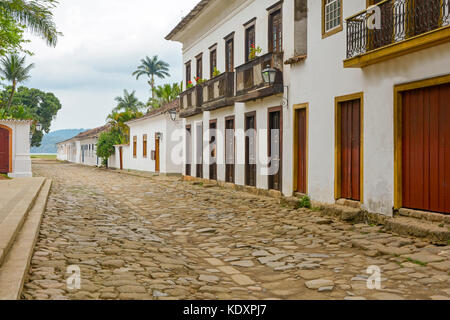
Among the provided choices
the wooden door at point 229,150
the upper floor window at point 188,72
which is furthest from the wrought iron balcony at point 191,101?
the wooden door at point 229,150

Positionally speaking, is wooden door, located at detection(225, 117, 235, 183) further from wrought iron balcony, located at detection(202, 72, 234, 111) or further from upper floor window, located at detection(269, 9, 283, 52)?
upper floor window, located at detection(269, 9, 283, 52)

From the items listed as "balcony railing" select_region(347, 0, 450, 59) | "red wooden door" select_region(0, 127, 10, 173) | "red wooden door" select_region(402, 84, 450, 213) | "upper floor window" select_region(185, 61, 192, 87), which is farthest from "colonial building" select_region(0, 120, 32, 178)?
"red wooden door" select_region(402, 84, 450, 213)

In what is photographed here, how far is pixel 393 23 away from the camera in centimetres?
840

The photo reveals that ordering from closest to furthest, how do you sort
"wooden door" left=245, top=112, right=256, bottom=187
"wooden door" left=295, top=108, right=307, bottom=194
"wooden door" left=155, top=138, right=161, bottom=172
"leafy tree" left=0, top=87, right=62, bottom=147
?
1. "wooden door" left=295, top=108, right=307, bottom=194
2. "wooden door" left=245, top=112, right=256, bottom=187
3. "wooden door" left=155, top=138, right=161, bottom=172
4. "leafy tree" left=0, top=87, right=62, bottom=147

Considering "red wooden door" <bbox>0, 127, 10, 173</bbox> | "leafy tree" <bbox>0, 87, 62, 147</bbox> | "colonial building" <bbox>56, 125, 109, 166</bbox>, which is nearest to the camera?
"red wooden door" <bbox>0, 127, 10, 173</bbox>

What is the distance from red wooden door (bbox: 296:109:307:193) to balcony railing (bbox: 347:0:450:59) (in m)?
2.85

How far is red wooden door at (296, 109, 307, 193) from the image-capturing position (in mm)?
12008

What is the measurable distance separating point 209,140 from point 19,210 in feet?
37.0

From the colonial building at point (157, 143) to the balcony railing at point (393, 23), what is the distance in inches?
610

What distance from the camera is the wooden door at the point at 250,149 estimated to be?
609 inches

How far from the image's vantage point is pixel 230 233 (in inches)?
325

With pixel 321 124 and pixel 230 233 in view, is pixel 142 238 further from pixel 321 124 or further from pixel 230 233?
pixel 321 124

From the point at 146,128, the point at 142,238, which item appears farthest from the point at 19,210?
the point at 146,128

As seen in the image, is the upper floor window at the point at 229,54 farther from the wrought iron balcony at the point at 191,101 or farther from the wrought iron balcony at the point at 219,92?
the wrought iron balcony at the point at 191,101
